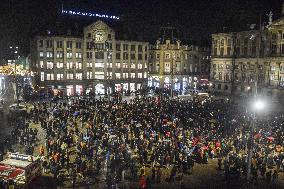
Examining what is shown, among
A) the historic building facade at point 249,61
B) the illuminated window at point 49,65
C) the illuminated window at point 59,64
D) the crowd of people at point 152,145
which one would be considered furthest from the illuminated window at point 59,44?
the historic building facade at point 249,61

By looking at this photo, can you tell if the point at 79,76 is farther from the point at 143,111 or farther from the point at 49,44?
the point at 143,111

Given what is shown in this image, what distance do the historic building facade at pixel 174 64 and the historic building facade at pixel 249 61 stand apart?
34.6 feet

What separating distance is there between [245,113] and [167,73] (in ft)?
146

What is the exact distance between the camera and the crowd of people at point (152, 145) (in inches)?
845

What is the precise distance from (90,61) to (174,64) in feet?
75.5

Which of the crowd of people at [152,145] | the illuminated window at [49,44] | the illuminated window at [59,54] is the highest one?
the illuminated window at [49,44]

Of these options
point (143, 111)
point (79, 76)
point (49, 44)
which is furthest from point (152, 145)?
point (49, 44)

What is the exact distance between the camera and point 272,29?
60281 mm

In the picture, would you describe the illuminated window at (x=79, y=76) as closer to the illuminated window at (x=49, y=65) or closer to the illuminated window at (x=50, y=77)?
the illuminated window at (x=50, y=77)

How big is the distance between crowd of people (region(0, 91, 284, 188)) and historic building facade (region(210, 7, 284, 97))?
23.5 m

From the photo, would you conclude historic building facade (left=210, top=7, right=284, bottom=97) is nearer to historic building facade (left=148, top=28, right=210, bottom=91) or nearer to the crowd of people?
historic building facade (left=148, top=28, right=210, bottom=91)

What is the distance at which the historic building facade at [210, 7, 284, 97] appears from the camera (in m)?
59.4

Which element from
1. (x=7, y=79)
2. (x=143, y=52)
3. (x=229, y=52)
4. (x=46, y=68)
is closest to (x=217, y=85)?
(x=229, y=52)

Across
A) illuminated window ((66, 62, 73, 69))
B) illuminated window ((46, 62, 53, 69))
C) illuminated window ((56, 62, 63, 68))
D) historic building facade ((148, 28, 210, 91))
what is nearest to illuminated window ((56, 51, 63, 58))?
illuminated window ((56, 62, 63, 68))
